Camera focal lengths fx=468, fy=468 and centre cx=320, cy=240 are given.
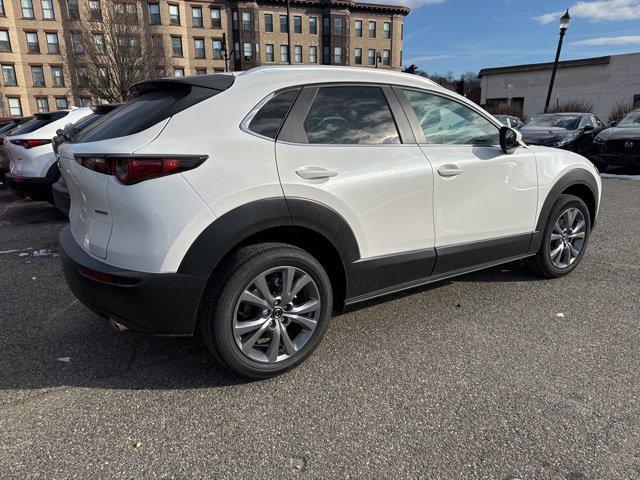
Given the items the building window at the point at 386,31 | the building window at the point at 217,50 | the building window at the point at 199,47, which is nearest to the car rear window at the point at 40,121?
the building window at the point at 199,47

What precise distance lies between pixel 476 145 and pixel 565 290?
1.60 metres

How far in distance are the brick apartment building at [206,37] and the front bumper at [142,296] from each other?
3643cm

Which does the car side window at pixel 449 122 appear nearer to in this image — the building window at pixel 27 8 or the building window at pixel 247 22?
the building window at pixel 247 22

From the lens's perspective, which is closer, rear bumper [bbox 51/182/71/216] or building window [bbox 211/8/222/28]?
rear bumper [bbox 51/182/71/216]

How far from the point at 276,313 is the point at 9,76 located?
166 feet

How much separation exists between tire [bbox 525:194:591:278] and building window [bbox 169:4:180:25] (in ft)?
159

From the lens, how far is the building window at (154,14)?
4400 cm

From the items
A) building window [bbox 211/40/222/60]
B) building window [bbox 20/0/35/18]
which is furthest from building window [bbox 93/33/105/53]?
building window [bbox 211/40/222/60]

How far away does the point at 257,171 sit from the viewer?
8.31 ft

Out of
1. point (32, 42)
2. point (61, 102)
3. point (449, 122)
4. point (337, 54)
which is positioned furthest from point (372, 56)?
point (449, 122)

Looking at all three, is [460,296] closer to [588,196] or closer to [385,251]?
[385,251]

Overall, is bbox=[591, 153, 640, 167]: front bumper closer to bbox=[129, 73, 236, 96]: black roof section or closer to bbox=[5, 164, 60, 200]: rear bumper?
bbox=[129, 73, 236, 96]: black roof section

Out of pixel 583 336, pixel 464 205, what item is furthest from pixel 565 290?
pixel 464 205

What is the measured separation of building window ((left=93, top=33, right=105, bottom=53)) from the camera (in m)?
27.6
